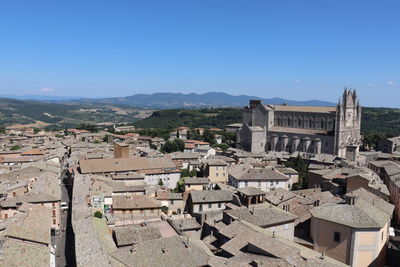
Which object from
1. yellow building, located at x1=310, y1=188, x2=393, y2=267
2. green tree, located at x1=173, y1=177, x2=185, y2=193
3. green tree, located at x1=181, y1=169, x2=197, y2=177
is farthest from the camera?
green tree, located at x1=181, y1=169, x2=197, y2=177

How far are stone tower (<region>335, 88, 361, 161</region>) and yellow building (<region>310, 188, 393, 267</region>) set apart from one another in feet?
159

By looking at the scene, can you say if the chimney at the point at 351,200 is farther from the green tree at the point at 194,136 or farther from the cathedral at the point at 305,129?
the green tree at the point at 194,136

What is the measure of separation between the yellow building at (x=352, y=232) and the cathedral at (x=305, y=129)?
161 ft

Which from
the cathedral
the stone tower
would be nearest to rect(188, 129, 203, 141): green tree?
the cathedral

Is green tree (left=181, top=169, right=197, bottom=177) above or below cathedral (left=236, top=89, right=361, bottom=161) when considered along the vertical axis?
below

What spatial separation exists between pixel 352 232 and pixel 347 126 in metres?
60.0

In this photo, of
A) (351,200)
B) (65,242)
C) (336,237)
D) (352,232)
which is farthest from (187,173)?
(352,232)

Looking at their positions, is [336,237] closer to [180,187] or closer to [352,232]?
[352,232]

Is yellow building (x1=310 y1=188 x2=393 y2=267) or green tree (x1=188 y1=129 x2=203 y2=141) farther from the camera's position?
green tree (x1=188 y1=129 x2=203 y2=141)

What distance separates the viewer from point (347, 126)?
268 feet

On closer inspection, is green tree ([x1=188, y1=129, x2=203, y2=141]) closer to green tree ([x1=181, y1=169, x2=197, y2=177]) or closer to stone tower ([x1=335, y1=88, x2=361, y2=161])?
stone tower ([x1=335, y1=88, x2=361, y2=161])

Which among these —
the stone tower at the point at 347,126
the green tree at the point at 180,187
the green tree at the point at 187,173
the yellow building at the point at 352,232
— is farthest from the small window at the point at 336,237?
the stone tower at the point at 347,126

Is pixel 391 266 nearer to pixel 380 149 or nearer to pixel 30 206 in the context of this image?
pixel 30 206

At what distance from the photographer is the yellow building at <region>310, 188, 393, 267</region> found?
87.7 feet
